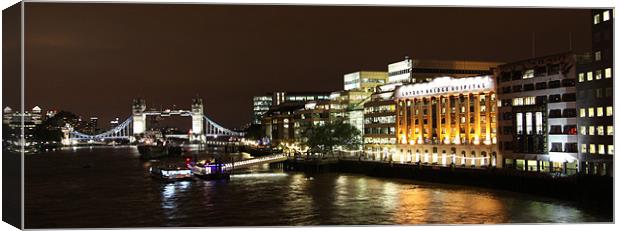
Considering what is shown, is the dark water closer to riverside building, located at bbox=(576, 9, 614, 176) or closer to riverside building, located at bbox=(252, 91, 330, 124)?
riverside building, located at bbox=(576, 9, 614, 176)

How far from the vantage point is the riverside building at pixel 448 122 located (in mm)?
32281

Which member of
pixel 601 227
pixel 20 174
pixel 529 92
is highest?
pixel 529 92

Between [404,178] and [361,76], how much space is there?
2689 centimetres

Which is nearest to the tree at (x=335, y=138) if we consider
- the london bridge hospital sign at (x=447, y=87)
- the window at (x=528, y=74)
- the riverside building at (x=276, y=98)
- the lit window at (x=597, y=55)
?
the london bridge hospital sign at (x=447, y=87)

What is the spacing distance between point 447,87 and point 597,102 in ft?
40.7

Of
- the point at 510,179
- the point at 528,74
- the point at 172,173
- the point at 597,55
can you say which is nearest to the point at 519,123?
the point at 528,74

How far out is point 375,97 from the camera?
45.7 meters

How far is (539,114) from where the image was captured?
90.4 feet

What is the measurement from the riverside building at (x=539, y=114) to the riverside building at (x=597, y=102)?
798 millimetres

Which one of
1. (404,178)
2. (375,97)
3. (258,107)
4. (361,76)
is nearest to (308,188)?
(404,178)

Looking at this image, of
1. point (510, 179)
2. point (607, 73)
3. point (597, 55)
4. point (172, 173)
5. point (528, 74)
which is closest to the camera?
point (607, 73)

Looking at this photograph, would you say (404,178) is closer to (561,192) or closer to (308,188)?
(308,188)

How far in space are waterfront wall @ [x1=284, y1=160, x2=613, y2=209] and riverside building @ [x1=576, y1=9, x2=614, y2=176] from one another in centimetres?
113

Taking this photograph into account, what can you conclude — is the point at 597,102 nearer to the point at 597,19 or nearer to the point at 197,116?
the point at 597,19
